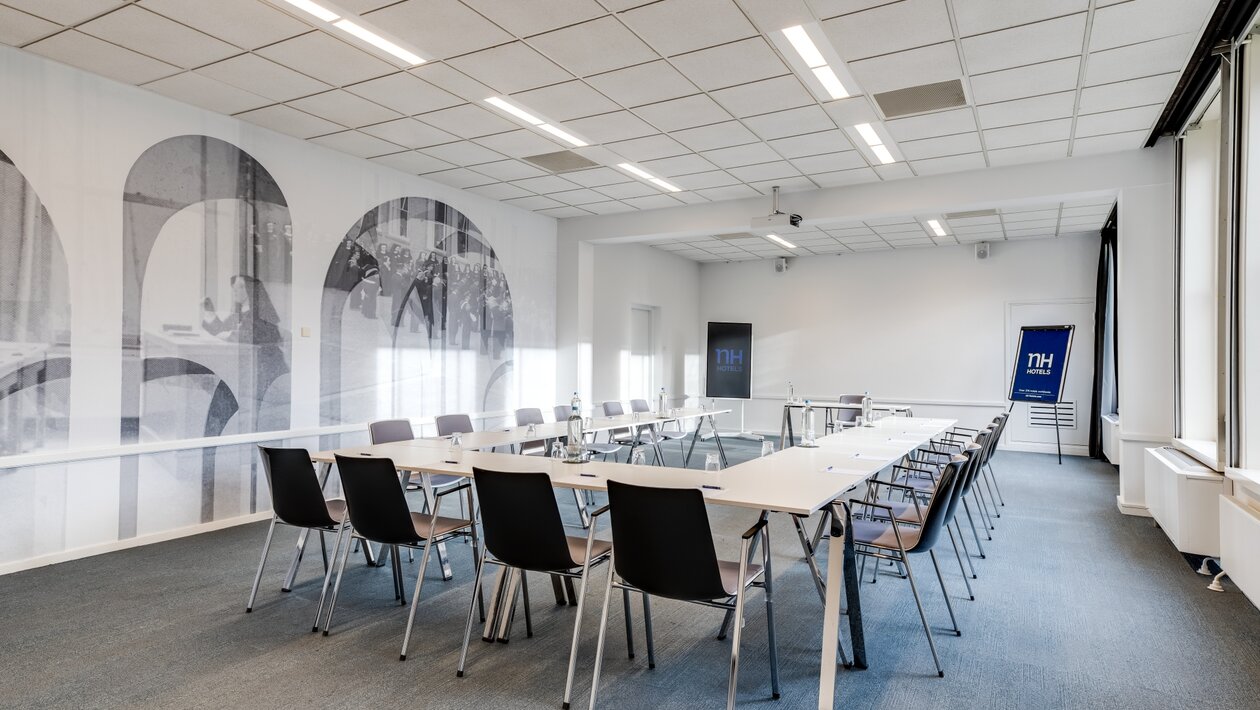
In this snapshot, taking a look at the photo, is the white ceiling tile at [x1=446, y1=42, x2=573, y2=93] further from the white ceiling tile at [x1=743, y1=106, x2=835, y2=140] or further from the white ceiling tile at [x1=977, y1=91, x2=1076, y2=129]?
the white ceiling tile at [x1=977, y1=91, x2=1076, y2=129]

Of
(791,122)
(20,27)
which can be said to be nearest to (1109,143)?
(791,122)

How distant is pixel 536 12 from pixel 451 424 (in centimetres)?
305

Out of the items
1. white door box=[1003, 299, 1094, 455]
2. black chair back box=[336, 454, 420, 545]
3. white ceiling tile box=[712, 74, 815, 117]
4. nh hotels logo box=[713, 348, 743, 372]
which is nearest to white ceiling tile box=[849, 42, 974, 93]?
white ceiling tile box=[712, 74, 815, 117]

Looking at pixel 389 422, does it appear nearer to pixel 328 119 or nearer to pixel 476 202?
pixel 328 119

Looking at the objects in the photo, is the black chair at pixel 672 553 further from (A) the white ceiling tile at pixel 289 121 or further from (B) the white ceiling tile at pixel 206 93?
(A) the white ceiling tile at pixel 289 121

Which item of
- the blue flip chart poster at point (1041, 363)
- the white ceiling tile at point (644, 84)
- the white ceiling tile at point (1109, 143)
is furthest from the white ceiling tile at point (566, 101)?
the blue flip chart poster at point (1041, 363)

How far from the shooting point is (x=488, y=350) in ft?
24.6

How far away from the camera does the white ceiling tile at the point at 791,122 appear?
4969mm

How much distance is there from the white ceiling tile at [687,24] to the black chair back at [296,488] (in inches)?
109

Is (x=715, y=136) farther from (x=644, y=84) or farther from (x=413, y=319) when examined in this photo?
(x=413, y=319)

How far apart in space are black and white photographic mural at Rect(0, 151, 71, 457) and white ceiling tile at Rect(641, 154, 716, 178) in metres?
4.35

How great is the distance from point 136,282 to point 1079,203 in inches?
339

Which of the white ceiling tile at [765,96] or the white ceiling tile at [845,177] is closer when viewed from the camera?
the white ceiling tile at [765,96]

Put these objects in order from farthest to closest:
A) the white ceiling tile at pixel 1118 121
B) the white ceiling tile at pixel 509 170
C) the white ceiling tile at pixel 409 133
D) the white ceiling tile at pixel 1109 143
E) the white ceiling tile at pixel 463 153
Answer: the white ceiling tile at pixel 509 170, the white ceiling tile at pixel 463 153, the white ceiling tile at pixel 1109 143, the white ceiling tile at pixel 409 133, the white ceiling tile at pixel 1118 121
